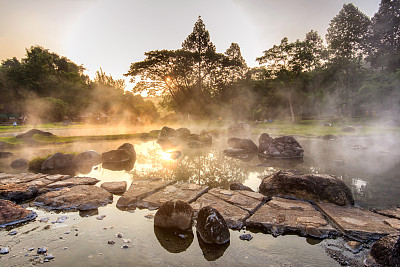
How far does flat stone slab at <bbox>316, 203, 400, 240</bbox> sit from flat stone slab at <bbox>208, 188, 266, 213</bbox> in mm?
1384

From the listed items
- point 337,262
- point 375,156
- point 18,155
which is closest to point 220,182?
point 337,262

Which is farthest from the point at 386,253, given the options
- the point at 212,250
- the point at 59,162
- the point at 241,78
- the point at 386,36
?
the point at 386,36

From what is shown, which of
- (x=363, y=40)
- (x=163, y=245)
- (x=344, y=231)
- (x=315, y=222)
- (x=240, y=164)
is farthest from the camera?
(x=363, y=40)

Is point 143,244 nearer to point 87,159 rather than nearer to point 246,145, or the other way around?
point 87,159

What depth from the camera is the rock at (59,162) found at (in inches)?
341

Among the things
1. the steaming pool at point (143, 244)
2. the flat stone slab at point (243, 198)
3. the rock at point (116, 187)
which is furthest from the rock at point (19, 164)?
the flat stone slab at point (243, 198)

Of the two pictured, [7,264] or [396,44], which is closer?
[7,264]

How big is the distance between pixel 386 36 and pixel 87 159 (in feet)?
156

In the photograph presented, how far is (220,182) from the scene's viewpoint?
706 centimetres

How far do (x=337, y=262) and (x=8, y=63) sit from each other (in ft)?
245

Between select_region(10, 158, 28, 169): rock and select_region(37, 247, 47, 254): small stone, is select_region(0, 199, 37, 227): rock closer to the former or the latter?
select_region(37, 247, 47, 254): small stone

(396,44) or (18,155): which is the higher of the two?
(396,44)

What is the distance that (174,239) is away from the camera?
3.78 meters

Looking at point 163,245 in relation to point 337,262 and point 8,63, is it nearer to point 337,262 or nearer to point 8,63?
point 337,262
